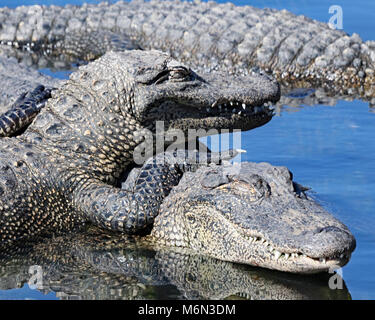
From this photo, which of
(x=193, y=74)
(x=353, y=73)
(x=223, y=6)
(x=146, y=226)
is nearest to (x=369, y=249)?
(x=146, y=226)

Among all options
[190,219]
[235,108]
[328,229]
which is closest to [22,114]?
[235,108]

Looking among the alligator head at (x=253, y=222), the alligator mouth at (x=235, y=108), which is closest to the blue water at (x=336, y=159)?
the alligator head at (x=253, y=222)

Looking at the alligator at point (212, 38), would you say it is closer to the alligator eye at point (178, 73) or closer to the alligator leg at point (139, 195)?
the alligator eye at point (178, 73)

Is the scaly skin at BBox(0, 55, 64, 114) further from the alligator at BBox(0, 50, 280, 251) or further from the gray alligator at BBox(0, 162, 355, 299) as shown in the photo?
the gray alligator at BBox(0, 162, 355, 299)

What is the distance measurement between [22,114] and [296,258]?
2.82m

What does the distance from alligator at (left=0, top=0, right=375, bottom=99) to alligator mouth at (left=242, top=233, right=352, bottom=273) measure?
431cm

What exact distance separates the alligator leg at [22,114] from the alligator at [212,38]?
3.28 m

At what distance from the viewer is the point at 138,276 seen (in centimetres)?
496

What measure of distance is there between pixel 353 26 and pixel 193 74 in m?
5.66

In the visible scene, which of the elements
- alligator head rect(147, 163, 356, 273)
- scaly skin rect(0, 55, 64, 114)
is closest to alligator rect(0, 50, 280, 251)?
alligator head rect(147, 163, 356, 273)

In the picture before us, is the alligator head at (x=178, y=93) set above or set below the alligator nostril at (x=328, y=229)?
above

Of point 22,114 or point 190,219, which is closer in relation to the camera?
point 190,219

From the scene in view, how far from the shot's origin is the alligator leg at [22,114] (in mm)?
6355

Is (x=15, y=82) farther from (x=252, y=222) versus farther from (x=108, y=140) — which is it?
(x=252, y=222)
